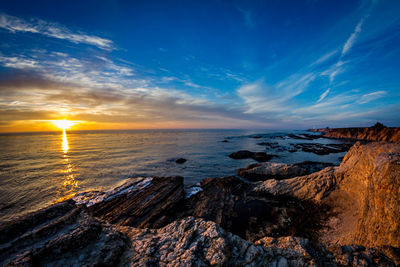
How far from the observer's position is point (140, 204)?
9.11 m

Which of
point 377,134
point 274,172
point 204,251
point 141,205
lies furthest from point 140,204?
point 377,134

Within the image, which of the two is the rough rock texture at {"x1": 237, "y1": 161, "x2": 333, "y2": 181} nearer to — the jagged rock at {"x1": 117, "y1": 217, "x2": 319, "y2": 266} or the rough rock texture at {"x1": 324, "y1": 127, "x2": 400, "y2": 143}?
the jagged rock at {"x1": 117, "y1": 217, "x2": 319, "y2": 266}

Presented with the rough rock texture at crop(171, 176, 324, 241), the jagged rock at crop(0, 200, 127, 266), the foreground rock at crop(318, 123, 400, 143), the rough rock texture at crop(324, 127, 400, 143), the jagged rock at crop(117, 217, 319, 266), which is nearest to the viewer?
the jagged rock at crop(0, 200, 127, 266)

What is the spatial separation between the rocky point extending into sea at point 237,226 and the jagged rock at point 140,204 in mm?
65

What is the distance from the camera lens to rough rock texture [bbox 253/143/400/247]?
454cm

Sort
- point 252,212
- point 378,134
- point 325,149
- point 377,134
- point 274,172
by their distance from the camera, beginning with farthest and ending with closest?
point 377,134, point 378,134, point 325,149, point 274,172, point 252,212

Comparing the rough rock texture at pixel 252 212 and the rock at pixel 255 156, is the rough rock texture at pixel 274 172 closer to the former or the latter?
the rough rock texture at pixel 252 212

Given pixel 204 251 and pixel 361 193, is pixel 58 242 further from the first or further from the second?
pixel 361 193

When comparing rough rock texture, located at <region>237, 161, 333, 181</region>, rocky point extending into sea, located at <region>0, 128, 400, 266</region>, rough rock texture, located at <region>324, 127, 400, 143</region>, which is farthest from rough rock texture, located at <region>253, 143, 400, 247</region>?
rough rock texture, located at <region>324, 127, 400, 143</region>

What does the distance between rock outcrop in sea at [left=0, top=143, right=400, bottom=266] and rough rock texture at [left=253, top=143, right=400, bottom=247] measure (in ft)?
0.12

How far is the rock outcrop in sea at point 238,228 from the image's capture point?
3166 millimetres

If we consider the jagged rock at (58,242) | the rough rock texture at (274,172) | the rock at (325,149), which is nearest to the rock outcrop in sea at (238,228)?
the jagged rock at (58,242)

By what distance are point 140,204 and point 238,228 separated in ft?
20.5

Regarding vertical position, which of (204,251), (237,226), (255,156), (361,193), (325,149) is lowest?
(255,156)
